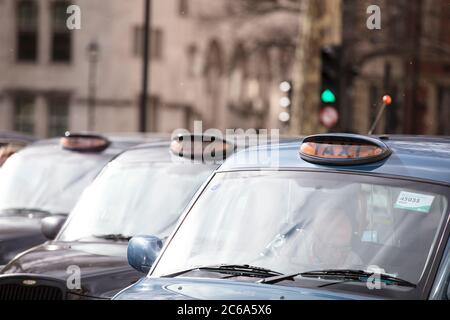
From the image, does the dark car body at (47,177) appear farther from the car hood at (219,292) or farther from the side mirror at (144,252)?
the car hood at (219,292)

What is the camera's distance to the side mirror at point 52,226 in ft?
28.1

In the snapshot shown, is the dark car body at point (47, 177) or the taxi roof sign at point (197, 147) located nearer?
the taxi roof sign at point (197, 147)

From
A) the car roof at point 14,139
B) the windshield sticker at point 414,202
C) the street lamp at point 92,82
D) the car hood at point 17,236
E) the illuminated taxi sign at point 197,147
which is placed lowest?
the street lamp at point 92,82

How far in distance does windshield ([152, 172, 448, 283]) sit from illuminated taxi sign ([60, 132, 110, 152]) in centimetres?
485

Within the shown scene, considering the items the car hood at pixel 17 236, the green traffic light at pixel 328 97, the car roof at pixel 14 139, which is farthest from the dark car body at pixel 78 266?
the green traffic light at pixel 328 97

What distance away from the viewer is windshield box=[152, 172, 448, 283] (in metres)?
5.15

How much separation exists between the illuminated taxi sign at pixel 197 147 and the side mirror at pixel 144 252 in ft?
9.14

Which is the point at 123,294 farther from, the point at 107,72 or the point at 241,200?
the point at 107,72

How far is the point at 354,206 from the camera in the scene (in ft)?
17.6

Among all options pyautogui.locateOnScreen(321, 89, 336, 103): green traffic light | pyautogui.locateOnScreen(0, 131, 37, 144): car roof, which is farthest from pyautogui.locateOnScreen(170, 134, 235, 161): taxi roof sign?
pyautogui.locateOnScreen(321, 89, 336, 103): green traffic light

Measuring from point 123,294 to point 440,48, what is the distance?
3194cm

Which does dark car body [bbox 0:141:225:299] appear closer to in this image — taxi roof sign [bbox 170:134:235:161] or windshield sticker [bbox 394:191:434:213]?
taxi roof sign [bbox 170:134:235:161]
